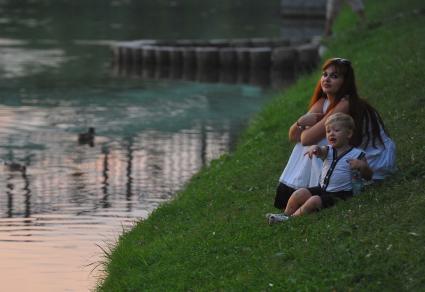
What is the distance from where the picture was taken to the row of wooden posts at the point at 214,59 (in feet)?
107

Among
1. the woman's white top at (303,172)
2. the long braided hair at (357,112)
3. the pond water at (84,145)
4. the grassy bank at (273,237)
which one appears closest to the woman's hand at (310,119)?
the long braided hair at (357,112)

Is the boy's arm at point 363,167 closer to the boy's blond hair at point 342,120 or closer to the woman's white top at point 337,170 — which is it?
the woman's white top at point 337,170

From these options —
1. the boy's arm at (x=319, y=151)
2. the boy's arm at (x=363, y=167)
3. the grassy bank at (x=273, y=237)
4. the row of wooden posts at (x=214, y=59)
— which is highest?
the boy's arm at (x=319, y=151)

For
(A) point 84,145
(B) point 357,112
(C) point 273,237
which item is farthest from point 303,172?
(A) point 84,145

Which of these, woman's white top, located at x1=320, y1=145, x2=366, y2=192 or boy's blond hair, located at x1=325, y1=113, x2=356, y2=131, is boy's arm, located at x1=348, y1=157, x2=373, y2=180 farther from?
boy's blond hair, located at x1=325, y1=113, x2=356, y2=131

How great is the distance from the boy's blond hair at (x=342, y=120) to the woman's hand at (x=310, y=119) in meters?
0.43

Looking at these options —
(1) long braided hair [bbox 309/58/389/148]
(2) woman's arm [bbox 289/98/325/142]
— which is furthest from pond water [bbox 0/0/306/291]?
(1) long braided hair [bbox 309/58/389/148]

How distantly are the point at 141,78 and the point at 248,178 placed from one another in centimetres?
1748

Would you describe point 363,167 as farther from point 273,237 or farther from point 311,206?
point 273,237

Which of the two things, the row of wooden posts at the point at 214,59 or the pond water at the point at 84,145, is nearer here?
the pond water at the point at 84,145

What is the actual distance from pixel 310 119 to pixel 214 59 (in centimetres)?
2307

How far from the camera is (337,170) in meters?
9.70

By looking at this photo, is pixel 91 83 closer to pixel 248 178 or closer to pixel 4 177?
pixel 4 177

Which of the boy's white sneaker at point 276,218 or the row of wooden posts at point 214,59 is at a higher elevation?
the boy's white sneaker at point 276,218
